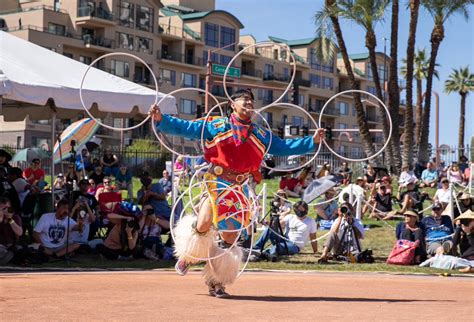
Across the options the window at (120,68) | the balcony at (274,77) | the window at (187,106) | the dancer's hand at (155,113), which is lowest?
the dancer's hand at (155,113)

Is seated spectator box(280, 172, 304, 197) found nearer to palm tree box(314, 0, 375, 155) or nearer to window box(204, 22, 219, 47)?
palm tree box(314, 0, 375, 155)

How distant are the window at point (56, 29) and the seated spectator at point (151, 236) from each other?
152 ft

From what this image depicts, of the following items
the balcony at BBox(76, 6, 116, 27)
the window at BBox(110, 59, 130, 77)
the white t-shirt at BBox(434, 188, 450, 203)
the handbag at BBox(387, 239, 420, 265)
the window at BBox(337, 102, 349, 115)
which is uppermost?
the balcony at BBox(76, 6, 116, 27)

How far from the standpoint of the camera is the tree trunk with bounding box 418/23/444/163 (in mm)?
33344

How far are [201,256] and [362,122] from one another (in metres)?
24.0

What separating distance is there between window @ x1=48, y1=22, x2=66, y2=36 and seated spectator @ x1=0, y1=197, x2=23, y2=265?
4772 centimetres

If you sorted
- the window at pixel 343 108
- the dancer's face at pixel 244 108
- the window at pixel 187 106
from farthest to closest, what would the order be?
the window at pixel 343 108 < the window at pixel 187 106 < the dancer's face at pixel 244 108

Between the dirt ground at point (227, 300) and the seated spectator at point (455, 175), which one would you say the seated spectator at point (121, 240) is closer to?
the dirt ground at point (227, 300)

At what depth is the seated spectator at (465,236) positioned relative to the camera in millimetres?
15125

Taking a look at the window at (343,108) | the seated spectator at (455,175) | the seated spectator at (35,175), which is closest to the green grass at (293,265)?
the seated spectator at (35,175)

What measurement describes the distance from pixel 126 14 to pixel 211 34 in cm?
1084

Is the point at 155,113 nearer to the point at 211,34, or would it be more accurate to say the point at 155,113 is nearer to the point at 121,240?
the point at 121,240

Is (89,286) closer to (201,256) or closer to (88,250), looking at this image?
(201,256)

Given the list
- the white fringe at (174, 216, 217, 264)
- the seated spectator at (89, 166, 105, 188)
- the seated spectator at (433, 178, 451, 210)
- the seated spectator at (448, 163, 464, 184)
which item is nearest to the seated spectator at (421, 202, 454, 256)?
the seated spectator at (433, 178, 451, 210)
